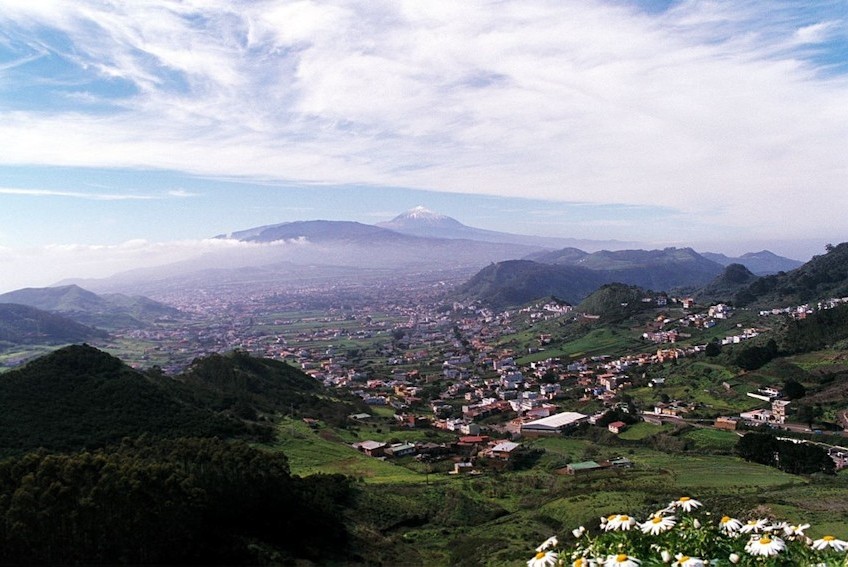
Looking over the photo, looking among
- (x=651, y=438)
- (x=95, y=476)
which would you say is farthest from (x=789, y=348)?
(x=95, y=476)

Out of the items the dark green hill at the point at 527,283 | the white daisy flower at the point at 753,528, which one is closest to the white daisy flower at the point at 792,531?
the white daisy flower at the point at 753,528

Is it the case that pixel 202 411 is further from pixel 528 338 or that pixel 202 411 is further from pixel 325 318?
pixel 325 318

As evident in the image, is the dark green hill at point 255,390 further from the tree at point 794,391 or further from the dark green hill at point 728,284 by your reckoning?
the dark green hill at point 728,284

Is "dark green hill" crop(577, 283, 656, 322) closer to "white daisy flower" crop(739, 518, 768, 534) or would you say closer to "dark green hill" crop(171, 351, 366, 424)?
"dark green hill" crop(171, 351, 366, 424)

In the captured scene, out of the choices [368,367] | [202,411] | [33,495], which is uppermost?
[33,495]

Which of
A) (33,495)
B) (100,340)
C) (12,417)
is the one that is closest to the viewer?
(33,495)

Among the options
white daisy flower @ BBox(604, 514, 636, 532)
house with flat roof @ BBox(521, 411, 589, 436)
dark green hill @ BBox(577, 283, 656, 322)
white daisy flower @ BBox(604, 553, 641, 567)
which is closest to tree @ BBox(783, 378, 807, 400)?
house with flat roof @ BBox(521, 411, 589, 436)

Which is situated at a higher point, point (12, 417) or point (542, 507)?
point (12, 417)

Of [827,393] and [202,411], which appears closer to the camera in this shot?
[202,411]
